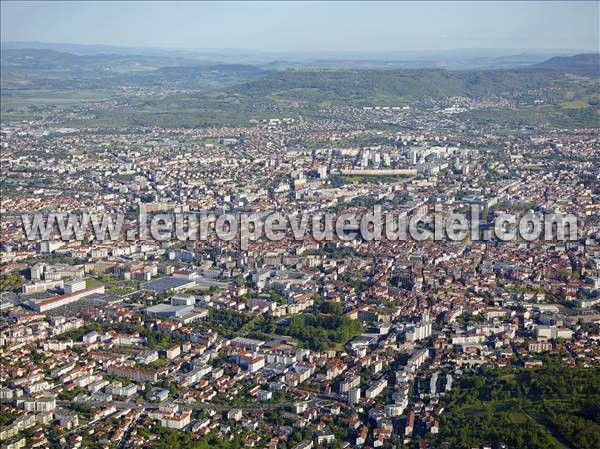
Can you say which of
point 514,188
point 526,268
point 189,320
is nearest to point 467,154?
point 514,188

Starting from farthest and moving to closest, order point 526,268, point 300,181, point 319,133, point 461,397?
point 319,133
point 300,181
point 526,268
point 461,397

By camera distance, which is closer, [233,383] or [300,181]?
[233,383]

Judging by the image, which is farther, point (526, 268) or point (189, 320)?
point (526, 268)

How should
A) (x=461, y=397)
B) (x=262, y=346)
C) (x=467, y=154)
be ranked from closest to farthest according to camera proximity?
(x=461, y=397) → (x=262, y=346) → (x=467, y=154)

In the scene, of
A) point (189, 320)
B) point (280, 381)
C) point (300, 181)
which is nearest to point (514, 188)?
point (300, 181)

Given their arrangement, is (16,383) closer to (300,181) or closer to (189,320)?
(189,320)

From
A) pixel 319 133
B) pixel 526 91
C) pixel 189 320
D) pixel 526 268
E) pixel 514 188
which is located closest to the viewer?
pixel 189 320

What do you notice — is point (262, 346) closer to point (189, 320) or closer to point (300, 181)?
point (189, 320)

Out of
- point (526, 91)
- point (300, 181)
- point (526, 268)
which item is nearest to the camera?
point (526, 268)

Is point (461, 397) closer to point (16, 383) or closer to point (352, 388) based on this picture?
point (352, 388)
